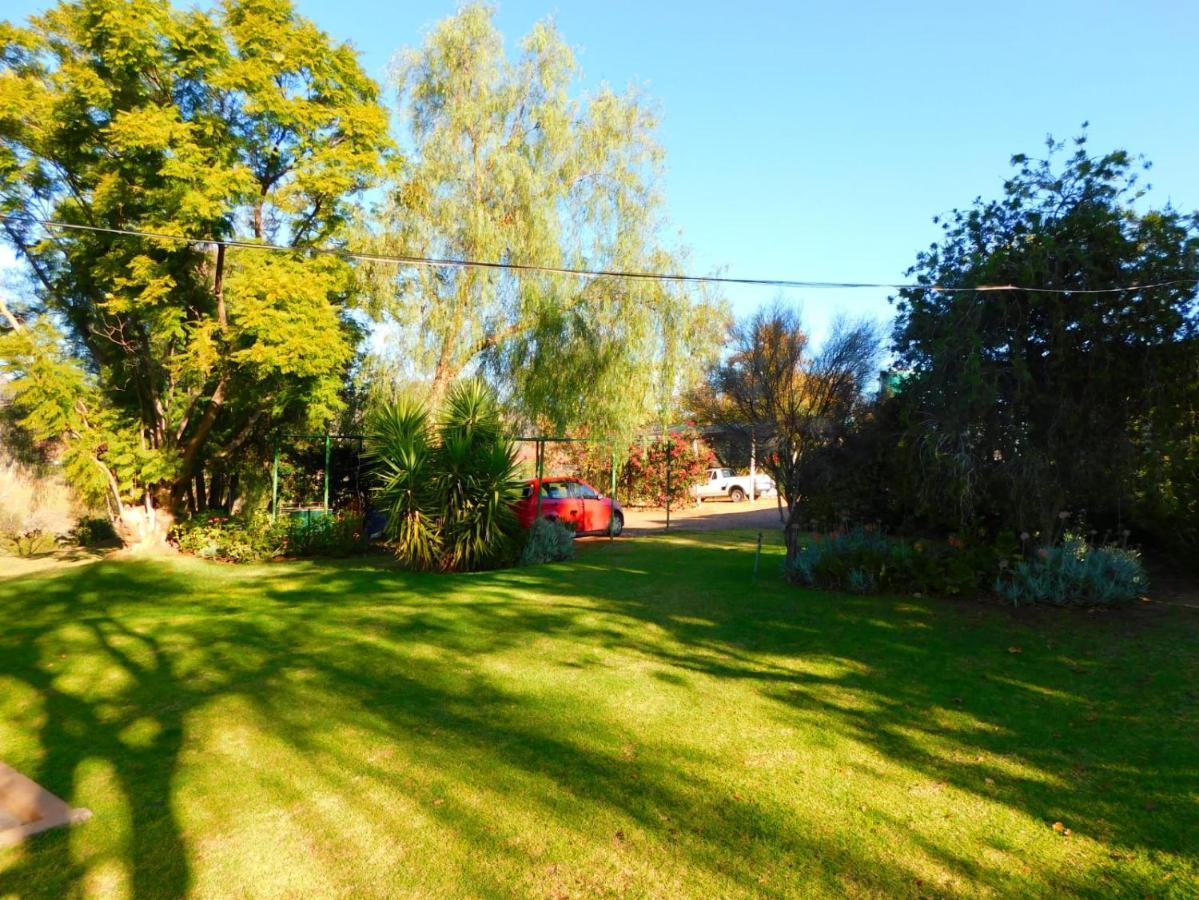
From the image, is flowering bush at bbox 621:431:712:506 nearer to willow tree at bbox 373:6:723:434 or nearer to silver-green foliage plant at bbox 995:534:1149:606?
willow tree at bbox 373:6:723:434

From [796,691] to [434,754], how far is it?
2.88 meters

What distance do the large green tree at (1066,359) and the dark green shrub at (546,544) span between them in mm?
6536

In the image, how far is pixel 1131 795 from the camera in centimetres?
392

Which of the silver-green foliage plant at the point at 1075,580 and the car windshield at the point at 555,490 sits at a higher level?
the car windshield at the point at 555,490

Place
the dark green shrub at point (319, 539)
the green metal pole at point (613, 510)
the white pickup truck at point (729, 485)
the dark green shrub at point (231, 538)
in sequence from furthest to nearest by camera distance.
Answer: the white pickup truck at point (729, 485), the green metal pole at point (613, 510), the dark green shrub at point (319, 539), the dark green shrub at point (231, 538)

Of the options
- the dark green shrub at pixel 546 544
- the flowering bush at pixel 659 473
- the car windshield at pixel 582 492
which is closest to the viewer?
the dark green shrub at pixel 546 544

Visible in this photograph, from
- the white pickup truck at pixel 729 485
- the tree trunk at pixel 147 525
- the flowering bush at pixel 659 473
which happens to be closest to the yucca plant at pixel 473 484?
the tree trunk at pixel 147 525

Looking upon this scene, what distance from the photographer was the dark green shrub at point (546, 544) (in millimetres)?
12641

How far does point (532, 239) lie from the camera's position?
15266mm

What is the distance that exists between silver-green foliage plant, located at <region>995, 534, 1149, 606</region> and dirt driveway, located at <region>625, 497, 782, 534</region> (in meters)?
10.9

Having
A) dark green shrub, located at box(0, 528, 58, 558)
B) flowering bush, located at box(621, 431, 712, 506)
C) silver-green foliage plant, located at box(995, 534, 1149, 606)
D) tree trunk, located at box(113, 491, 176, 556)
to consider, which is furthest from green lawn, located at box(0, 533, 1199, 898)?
flowering bush, located at box(621, 431, 712, 506)

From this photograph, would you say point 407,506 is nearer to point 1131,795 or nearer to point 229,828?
point 229,828

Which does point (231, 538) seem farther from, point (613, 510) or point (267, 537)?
point (613, 510)

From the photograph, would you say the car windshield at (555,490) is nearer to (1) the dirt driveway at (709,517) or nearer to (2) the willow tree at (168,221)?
(1) the dirt driveway at (709,517)
